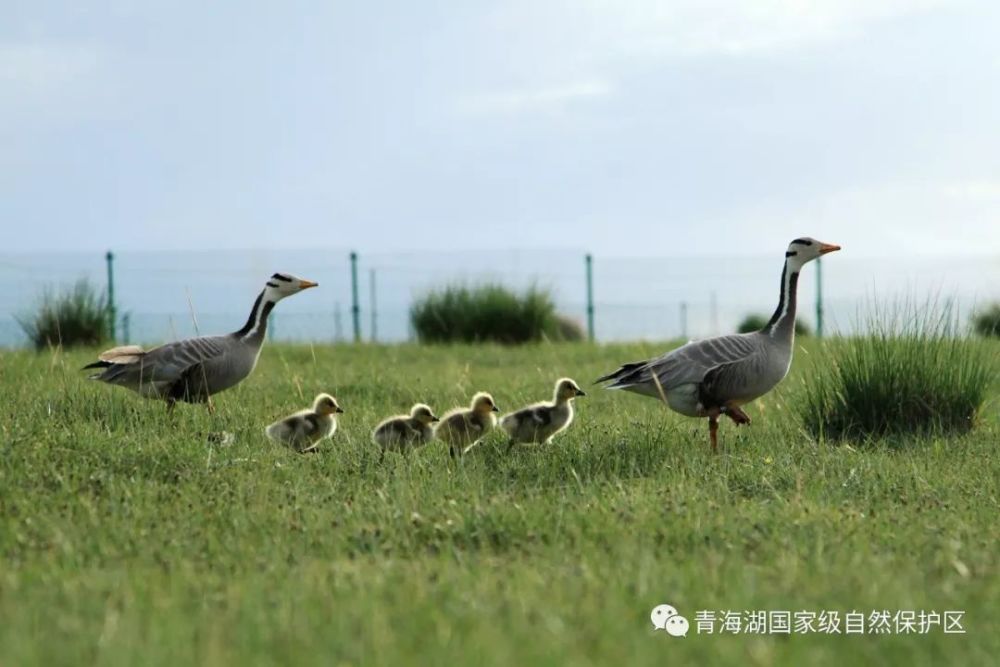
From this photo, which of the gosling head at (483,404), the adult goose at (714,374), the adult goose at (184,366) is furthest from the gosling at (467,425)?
the adult goose at (184,366)

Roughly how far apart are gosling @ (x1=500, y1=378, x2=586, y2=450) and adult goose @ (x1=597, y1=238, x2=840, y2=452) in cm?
50

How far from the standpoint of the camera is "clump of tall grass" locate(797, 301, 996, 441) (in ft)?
38.3

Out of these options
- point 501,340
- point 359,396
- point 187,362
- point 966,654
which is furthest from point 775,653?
point 501,340

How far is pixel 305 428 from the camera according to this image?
10070 millimetres

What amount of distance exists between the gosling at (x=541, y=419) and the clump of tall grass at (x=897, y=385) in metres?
2.82

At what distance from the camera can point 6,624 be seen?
543cm

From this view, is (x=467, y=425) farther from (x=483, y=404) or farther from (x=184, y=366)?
(x=184, y=366)

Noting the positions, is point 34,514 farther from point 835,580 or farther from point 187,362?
point 835,580

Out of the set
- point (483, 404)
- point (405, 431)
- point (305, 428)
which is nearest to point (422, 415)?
point (405, 431)

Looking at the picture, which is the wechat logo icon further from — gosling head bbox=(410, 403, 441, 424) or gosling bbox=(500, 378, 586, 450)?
gosling head bbox=(410, 403, 441, 424)

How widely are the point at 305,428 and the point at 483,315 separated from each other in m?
16.5

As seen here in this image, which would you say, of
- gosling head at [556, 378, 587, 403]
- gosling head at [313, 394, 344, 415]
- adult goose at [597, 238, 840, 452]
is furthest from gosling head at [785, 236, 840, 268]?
gosling head at [313, 394, 344, 415]

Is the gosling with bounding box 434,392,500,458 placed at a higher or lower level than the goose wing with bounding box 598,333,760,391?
lower

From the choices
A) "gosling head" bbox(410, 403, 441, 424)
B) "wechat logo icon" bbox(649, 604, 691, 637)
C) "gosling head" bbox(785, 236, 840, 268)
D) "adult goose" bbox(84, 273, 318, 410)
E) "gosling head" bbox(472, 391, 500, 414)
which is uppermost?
"gosling head" bbox(785, 236, 840, 268)
